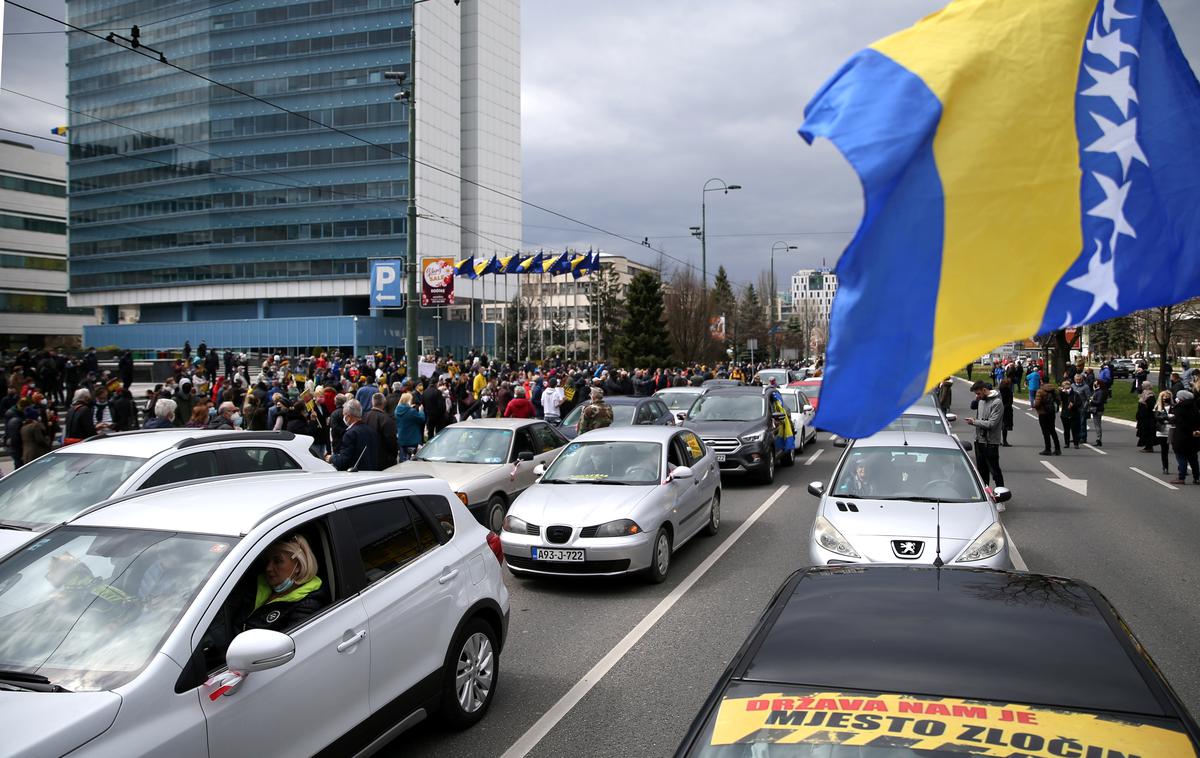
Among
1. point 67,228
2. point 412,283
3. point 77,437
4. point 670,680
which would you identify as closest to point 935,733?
point 670,680

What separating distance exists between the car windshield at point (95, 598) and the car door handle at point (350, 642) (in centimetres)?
73

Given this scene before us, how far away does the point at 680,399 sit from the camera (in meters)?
21.8

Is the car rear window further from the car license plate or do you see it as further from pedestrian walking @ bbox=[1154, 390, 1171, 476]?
pedestrian walking @ bbox=[1154, 390, 1171, 476]

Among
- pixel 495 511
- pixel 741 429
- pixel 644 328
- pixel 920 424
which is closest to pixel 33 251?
pixel 644 328

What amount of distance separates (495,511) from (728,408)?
303 inches

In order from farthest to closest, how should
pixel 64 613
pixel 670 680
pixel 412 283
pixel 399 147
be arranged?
pixel 399 147 < pixel 412 283 < pixel 670 680 < pixel 64 613

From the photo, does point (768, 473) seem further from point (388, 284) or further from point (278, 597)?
point (388, 284)

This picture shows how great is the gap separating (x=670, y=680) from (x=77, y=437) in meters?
10.9

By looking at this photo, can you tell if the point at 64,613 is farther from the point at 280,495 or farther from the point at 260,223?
the point at 260,223

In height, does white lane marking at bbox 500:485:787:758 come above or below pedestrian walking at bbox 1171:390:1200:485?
below

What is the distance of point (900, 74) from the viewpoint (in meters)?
3.51

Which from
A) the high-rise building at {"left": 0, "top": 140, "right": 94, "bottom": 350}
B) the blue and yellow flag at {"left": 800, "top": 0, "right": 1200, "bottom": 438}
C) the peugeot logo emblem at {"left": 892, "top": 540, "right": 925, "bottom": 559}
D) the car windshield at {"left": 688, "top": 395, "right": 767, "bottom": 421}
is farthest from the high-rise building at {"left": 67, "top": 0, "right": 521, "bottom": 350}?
the blue and yellow flag at {"left": 800, "top": 0, "right": 1200, "bottom": 438}

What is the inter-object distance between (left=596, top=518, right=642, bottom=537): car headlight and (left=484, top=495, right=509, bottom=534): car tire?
2.89 meters

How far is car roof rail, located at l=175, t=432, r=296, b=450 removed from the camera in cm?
780
